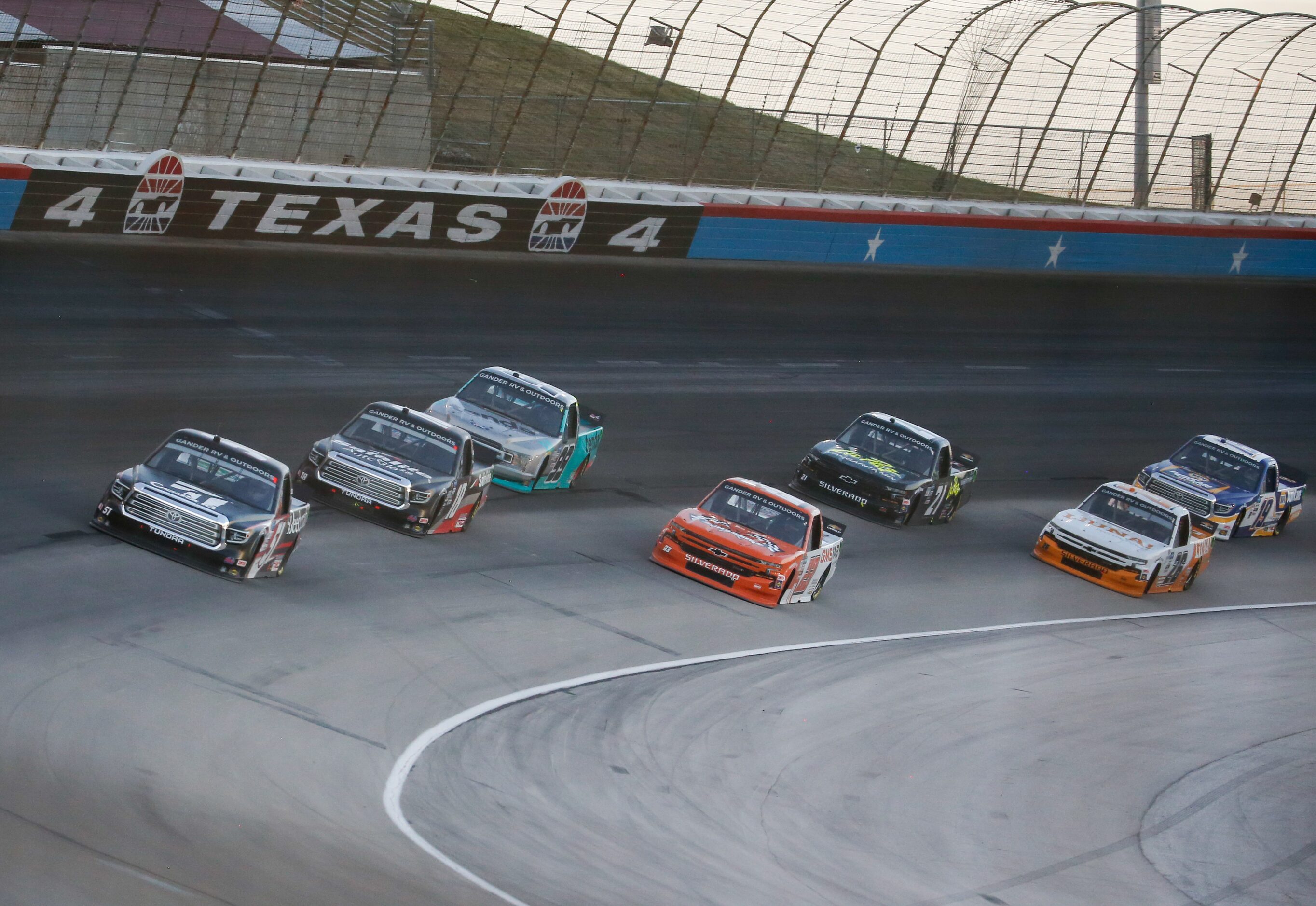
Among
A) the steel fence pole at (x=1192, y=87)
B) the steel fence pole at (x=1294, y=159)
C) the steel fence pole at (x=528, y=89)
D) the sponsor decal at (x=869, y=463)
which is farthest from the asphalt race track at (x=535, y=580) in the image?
the steel fence pole at (x=1294, y=159)

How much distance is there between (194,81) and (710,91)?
10373 mm

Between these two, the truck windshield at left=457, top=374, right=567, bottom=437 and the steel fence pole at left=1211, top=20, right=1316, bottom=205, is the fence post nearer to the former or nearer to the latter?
the truck windshield at left=457, top=374, right=567, bottom=437

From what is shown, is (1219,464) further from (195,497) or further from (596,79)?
(195,497)

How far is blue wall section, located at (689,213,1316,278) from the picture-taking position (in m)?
33.9

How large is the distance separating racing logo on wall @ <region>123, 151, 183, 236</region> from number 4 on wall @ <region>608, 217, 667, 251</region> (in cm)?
887

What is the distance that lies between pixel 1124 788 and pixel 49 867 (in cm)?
957

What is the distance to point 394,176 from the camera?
29.9 metres

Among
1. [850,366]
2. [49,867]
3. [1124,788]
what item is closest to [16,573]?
[49,867]

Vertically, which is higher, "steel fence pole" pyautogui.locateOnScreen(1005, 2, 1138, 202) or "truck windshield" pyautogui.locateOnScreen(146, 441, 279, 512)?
"steel fence pole" pyautogui.locateOnScreen(1005, 2, 1138, 202)

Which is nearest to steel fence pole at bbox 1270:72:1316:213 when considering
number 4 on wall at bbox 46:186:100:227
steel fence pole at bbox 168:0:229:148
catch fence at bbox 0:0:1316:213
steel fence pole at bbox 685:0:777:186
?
catch fence at bbox 0:0:1316:213

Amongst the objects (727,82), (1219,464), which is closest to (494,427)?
(1219,464)

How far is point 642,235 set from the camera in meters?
32.7

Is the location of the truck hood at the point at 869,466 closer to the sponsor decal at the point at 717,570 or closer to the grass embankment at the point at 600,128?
the sponsor decal at the point at 717,570

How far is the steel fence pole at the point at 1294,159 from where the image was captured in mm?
40219
